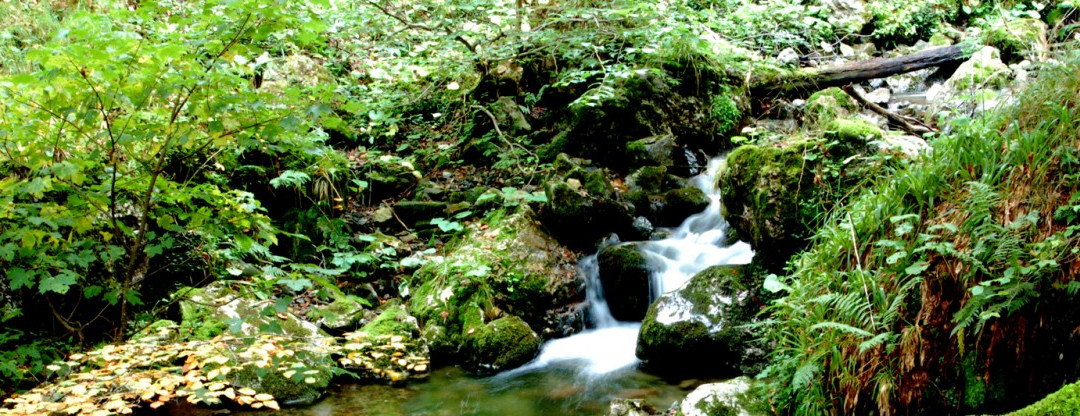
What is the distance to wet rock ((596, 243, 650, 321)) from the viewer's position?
675cm

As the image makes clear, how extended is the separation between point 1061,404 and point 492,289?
549cm

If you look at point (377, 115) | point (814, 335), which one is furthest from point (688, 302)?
point (377, 115)

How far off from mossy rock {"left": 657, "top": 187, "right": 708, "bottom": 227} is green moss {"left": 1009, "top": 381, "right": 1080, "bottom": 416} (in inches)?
246

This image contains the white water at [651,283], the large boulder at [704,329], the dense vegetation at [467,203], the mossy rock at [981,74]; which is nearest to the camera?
the dense vegetation at [467,203]

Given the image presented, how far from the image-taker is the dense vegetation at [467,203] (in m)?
2.97

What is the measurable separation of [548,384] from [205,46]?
391cm

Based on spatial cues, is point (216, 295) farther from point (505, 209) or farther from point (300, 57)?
point (300, 57)

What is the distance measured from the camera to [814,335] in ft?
12.1

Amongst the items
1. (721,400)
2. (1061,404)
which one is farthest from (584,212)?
(1061,404)

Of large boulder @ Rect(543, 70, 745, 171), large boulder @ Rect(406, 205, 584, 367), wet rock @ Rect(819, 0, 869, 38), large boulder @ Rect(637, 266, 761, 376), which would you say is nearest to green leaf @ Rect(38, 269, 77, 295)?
large boulder @ Rect(406, 205, 584, 367)

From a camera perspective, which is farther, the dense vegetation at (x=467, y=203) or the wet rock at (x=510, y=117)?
the wet rock at (x=510, y=117)

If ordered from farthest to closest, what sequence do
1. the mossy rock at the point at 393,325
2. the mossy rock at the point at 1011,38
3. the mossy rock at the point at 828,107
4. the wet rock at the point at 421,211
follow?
the wet rock at the point at 421,211, the mossy rock at the point at 1011,38, the mossy rock at the point at 393,325, the mossy rock at the point at 828,107

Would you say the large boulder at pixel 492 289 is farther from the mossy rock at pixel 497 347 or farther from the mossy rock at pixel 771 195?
the mossy rock at pixel 771 195

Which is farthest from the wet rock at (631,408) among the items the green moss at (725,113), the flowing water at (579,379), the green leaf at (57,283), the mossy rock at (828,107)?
the green moss at (725,113)
